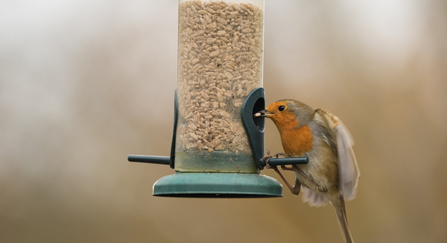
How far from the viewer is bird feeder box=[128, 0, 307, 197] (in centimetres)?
490

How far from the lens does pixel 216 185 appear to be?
449 centimetres

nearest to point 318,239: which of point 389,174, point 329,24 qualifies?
point 389,174

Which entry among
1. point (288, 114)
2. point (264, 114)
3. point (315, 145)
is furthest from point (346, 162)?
point (264, 114)

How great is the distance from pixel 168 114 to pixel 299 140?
412 cm

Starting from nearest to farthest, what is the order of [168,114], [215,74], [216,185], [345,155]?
[216,185] < [215,74] < [345,155] < [168,114]

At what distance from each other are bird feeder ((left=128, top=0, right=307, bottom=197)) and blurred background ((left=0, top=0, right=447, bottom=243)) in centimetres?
351

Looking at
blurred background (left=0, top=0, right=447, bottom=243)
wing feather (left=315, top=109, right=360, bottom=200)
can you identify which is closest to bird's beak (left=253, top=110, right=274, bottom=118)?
wing feather (left=315, top=109, right=360, bottom=200)

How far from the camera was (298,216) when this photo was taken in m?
8.70

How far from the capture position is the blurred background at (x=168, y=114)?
338 inches

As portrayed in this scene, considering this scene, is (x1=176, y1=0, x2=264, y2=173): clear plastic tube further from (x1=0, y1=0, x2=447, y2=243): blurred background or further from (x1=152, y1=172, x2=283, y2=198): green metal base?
(x1=0, y1=0, x2=447, y2=243): blurred background

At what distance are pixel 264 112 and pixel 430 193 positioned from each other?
4.45 meters

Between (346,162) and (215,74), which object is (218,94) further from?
(346,162)

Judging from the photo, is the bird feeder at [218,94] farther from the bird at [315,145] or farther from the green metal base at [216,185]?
the bird at [315,145]

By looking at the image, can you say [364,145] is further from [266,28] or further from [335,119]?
[335,119]
